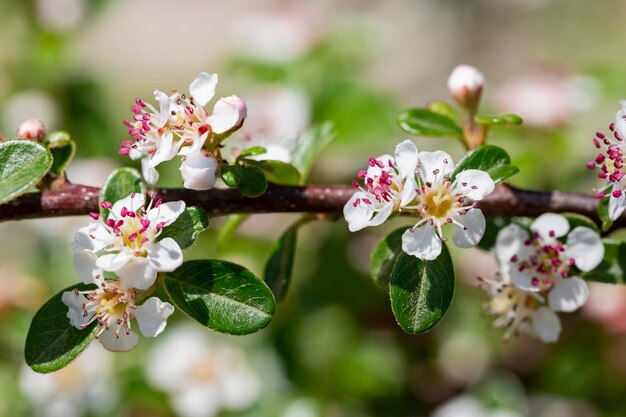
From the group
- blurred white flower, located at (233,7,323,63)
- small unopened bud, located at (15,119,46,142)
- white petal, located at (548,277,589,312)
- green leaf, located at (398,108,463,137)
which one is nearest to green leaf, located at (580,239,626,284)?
white petal, located at (548,277,589,312)

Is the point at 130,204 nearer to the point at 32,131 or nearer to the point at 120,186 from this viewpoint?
the point at 120,186

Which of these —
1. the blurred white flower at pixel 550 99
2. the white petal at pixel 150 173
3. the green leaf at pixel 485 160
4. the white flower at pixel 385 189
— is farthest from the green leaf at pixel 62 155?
the blurred white flower at pixel 550 99

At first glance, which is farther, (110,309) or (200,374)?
(200,374)

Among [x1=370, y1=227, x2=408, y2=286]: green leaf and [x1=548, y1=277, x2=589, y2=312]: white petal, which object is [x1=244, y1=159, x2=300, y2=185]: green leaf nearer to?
[x1=370, y1=227, x2=408, y2=286]: green leaf

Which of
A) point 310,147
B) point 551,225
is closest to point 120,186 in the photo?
point 310,147

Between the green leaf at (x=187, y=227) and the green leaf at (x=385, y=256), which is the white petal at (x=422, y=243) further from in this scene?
the green leaf at (x=187, y=227)

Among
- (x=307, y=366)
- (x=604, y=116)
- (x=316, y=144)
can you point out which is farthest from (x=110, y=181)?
(x=604, y=116)
